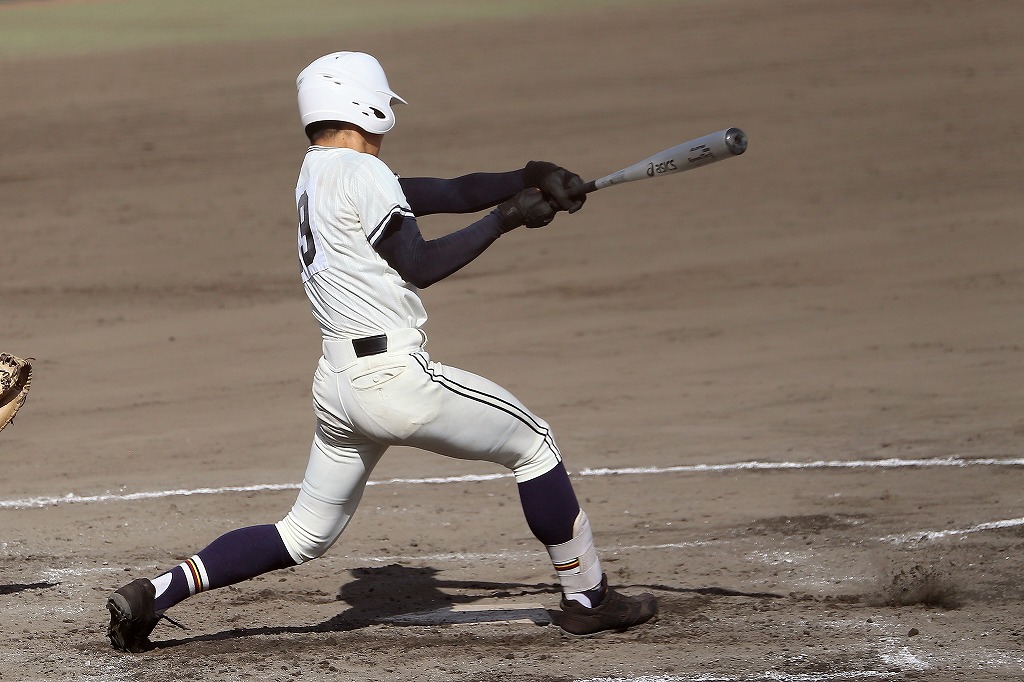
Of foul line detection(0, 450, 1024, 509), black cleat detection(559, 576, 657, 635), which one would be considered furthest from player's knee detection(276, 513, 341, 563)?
foul line detection(0, 450, 1024, 509)

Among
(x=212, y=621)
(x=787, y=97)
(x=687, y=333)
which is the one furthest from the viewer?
(x=787, y=97)

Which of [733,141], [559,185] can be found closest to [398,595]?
[559,185]

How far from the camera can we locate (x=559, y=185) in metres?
4.49

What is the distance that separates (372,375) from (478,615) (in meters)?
1.26

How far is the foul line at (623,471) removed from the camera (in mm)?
6914

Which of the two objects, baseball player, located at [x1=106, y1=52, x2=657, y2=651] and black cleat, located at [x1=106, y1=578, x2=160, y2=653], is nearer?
baseball player, located at [x1=106, y1=52, x2=657, y2=651]

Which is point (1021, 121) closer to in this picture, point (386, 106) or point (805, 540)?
point (805, 540)

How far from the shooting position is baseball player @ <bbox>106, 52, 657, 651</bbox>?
4.28m

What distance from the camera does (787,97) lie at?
17281 millimetres

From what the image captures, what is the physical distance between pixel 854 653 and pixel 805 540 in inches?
56.0

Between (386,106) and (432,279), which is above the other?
(386,106)

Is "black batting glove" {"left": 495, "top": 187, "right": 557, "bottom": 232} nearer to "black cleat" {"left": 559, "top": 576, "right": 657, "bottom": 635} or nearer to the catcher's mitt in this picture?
"black cleat" {"left": 559, "top": 576, "right": 657, "bottom": 635}

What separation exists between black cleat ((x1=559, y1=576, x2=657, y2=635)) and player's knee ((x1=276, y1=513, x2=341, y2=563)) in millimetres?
835

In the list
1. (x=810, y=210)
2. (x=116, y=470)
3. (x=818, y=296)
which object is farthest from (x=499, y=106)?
(x=116, y=470)
